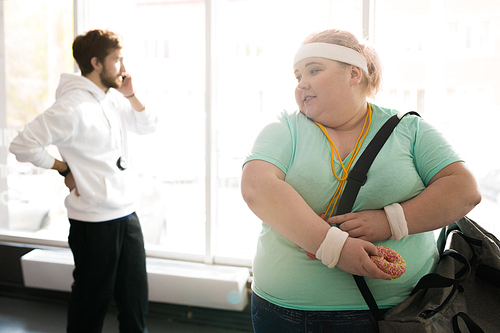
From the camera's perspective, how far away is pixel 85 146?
5.86ft

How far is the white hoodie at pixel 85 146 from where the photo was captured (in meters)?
1.66

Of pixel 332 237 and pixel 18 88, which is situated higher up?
pixel 18 88

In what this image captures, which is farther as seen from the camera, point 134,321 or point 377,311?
point 134,321

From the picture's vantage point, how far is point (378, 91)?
1166 mm

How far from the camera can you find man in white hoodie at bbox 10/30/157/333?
1.72 metres

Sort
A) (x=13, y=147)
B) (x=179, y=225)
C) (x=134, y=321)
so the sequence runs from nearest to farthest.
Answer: (x=13, y=147), (x=134, y=321), (x=179, y=225)

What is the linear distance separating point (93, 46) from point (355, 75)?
1435 millimetres

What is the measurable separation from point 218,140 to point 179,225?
2.33 ft

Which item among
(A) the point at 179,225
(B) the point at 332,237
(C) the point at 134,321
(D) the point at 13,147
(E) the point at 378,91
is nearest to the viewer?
(B) the point at 332,237

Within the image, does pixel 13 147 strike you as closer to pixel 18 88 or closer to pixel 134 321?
pixel 134 321

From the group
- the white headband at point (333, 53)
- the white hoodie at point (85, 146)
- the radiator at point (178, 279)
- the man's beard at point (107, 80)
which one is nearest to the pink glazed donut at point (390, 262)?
the white headband at point (333, 53)

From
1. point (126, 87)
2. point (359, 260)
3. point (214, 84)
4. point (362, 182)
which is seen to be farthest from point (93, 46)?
point (359, 260)

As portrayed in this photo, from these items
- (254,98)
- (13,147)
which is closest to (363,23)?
(254,98)

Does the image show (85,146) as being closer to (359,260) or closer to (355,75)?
(355,75)
